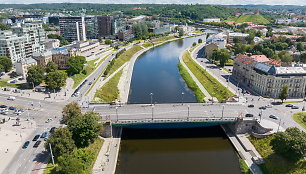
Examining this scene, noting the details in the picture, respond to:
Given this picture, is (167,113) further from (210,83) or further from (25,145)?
(210,83)

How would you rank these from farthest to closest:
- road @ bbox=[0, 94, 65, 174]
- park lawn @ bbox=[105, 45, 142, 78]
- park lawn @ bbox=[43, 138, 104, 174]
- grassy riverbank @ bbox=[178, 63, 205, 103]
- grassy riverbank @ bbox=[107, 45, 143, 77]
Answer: park lawn @ bbox=[105, 45, 142, 78] → grassy riverbank @ bbox=[107, 45, 143, 77] → grassy riverbank @ bbox=[178, 63, 205, 103] → road @ bbox=[0, 94, 65, 174] → park lawn @ bbox=[43, 138, 104, 174]

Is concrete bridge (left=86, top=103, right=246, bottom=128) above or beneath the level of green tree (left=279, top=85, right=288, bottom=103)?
beneath

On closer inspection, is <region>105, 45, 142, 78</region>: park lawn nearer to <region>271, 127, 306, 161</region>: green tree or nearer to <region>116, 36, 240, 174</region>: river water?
<region>116, 36, 240, 174</region>: river water

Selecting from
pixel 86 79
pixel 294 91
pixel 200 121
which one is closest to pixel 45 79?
pixel 86 79

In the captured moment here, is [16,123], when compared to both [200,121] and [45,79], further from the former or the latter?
[200,121]

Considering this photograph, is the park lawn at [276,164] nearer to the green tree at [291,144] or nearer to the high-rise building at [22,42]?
the green tree at [291,144]

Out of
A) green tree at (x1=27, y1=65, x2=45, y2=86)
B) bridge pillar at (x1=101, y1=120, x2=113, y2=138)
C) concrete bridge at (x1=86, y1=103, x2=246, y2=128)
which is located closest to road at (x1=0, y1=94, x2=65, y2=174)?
green tree at (x1=27, y1=65, x2=45, y2=86)

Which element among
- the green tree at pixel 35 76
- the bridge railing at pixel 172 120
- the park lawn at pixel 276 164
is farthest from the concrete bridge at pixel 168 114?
the green tree at pixel 35 76
